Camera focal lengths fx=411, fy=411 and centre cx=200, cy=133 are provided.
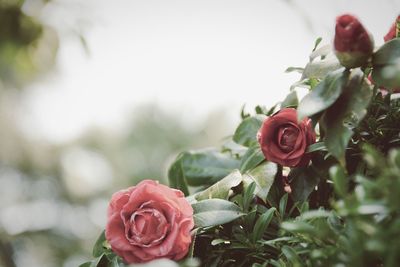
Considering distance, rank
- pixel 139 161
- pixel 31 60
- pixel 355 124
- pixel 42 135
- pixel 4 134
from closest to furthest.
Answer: pixel 355 124
pixel 31 60
pixel 4 134
pixel 42 135
pixel 139 161

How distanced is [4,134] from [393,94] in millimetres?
6786

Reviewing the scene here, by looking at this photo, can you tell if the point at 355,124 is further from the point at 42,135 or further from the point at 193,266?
the point at 42,135

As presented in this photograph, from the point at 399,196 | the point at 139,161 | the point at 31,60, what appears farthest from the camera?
the point at 139,161

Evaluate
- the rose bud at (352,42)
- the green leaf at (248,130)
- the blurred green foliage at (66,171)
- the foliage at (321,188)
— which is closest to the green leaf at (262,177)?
the foliage at (321,188)

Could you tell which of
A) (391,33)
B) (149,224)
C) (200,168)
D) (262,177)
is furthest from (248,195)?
(391,33)

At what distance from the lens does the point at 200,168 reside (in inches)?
40.7

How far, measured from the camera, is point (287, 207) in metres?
0.80

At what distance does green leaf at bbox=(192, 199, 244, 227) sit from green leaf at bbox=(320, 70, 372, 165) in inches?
8.5

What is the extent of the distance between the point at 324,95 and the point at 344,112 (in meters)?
0.04

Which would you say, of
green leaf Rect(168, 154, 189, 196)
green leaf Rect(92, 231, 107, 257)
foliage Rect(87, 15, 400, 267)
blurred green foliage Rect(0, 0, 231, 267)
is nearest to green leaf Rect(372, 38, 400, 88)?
foliage Rect(87, 15, 400, 267)

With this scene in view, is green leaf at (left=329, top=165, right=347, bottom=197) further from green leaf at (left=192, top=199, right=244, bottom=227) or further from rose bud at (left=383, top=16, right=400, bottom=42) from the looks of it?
rose bud at (left=383, top=16, right=400, bottom=42)

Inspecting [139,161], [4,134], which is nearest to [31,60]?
[4,134]

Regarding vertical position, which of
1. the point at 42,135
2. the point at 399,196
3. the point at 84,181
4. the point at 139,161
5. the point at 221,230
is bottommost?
the point at 139,161

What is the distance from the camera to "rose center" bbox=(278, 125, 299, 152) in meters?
0.76
